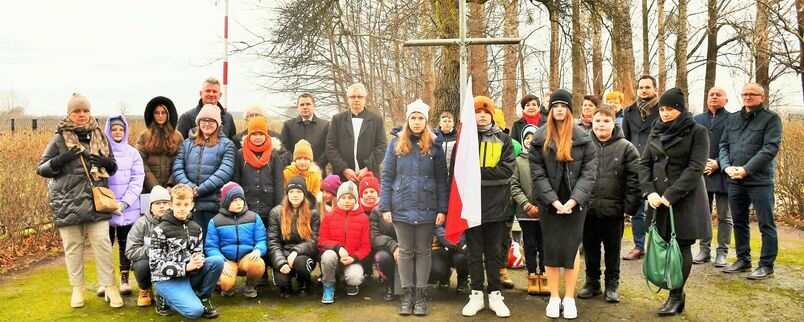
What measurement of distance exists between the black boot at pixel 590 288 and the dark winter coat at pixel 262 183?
9.23 feet

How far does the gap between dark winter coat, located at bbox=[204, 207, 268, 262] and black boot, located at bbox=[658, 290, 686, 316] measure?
3301 mm

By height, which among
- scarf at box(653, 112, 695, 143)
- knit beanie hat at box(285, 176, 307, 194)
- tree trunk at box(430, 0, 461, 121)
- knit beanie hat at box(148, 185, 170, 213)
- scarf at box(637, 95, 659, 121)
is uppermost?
tree trunk at box(430, 0, 461, 121)

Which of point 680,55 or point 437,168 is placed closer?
point 437,168

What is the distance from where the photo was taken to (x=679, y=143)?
483 centimetres

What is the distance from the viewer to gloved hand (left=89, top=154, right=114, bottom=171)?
5.17 m

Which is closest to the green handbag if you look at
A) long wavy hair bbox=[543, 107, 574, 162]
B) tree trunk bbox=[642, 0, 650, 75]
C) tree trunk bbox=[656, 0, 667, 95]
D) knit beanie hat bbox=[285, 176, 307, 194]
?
long wavy hair bbox=[543, 107, 574, 162]

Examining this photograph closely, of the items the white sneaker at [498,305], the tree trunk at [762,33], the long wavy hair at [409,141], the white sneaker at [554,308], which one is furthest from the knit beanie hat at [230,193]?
the tree trunk at [762,33]

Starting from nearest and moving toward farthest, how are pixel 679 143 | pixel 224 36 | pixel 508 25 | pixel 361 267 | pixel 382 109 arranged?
pixel 679 143 < pixel 361 267 < pixel 224 36 < pixel 508 25 < pixel 382 109

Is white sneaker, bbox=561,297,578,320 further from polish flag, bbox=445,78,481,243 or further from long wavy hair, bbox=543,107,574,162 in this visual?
long wavy hair, bbox=543,107,574,162

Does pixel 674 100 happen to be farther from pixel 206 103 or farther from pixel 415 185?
pixel 206 103

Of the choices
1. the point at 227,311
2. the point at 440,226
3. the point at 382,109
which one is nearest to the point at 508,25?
the point at 382,109

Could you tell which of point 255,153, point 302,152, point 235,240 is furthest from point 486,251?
point 255,153

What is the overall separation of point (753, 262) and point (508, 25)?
915 centimetres

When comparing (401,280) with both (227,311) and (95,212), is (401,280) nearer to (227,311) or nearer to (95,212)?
(227,311)
